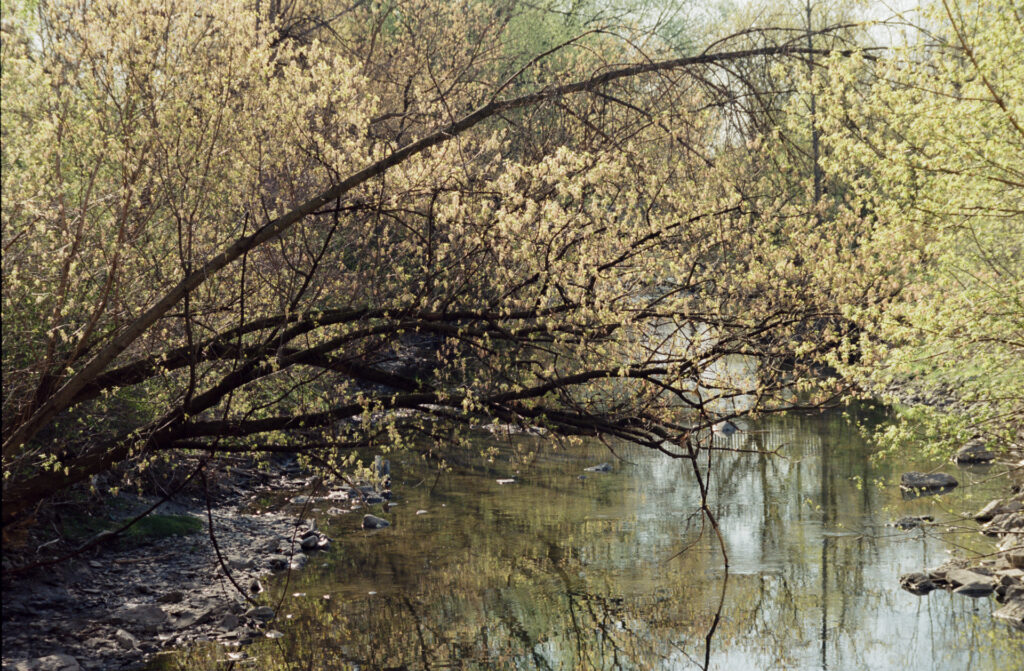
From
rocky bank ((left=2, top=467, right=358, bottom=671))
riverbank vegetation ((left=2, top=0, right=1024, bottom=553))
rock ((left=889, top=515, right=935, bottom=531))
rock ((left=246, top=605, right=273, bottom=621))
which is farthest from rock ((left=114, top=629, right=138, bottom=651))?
rock ((left=889, top=515, right=935, bottom=531))

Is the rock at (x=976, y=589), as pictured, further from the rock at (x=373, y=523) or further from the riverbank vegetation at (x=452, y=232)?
the rock at (x=373, y=523)

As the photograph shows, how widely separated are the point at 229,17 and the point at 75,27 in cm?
133

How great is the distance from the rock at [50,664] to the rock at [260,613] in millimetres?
2121

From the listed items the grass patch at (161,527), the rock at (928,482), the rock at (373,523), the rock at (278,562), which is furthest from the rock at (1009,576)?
the grass patch at (161,527)

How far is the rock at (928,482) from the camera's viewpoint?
17.4 m

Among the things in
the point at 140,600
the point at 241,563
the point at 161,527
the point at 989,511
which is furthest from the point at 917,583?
the point at 161,527

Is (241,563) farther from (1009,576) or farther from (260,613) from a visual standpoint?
(1009,576)

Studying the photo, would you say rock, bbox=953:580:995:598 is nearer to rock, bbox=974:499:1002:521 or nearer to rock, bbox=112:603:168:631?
rock, bbox=974:499:1002:521

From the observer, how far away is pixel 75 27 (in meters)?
8.65

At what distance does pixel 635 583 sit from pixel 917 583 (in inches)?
142

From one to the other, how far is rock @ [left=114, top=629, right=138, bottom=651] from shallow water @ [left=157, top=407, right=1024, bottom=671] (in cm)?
57

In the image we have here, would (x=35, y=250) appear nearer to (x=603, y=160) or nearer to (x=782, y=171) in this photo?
(x=603, y=160)

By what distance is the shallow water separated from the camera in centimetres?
1077

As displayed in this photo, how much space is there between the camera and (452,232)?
11.0 meters
